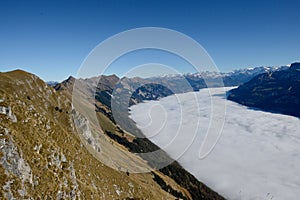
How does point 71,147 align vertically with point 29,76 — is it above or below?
below

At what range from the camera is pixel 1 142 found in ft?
199

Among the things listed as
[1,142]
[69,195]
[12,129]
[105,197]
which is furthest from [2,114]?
[105,197]

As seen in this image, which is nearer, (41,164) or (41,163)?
(41,164)

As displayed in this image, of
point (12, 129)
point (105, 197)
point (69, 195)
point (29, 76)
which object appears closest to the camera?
point (12, 129)

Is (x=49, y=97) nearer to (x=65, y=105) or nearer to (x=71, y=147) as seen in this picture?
(x=65, y=105)

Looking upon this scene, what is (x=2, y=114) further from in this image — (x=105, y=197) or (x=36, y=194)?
(x=105, y=197)

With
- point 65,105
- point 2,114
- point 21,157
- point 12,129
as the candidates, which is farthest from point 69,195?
point 65,105

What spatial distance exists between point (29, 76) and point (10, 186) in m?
109

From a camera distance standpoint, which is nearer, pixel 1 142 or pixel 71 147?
pixel 1 142

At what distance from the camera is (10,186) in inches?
2228

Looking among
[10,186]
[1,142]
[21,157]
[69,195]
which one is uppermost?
[1,142]

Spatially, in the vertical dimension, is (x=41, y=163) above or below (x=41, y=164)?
above

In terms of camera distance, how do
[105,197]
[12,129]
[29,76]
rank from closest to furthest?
[12,129]
[105,197]
[29,76]

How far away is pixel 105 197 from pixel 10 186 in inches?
1887
